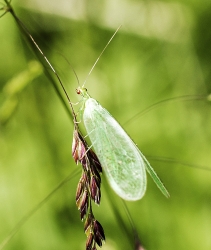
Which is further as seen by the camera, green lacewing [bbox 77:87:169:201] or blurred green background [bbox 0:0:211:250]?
blurred green background [bbox 0:0:211:250]

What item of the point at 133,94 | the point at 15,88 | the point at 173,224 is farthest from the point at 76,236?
the point at 133,94

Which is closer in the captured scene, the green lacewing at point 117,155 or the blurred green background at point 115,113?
the green lacewing at point 117,155

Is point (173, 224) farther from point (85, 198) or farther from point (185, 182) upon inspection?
point (85, 198)

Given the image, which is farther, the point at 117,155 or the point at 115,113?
the point at 115,113

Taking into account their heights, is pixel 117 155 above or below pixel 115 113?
below
